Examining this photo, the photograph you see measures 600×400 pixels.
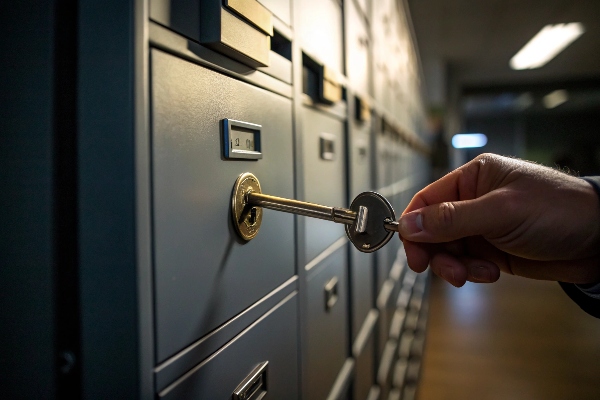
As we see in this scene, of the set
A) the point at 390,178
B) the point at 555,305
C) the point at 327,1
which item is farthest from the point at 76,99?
the point at 555,305

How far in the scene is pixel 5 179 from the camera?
44 cm

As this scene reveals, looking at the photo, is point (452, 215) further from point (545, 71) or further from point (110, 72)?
point (545, 71)

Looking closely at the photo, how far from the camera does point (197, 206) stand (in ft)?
1.53

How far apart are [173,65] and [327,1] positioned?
2.18ft

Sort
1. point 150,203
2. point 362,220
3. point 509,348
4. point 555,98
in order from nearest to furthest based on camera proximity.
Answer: point 150,203, point 362,220, point 509,348, point 555,98

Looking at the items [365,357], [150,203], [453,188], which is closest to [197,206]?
[150,203]

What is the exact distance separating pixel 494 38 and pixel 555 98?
4906mm

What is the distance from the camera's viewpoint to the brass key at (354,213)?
53cm

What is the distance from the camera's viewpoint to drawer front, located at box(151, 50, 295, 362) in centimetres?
41

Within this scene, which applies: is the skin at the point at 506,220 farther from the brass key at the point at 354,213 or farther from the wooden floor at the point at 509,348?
the wooden floor at the point at 509,348

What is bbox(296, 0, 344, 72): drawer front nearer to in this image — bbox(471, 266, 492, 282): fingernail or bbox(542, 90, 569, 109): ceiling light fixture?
bbox(471, 266, 492, 282): fingernail

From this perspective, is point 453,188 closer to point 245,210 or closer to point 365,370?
point 245,210

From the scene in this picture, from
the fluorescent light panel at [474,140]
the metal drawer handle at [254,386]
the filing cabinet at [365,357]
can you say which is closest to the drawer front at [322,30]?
the metal drawer handle at [254,386]

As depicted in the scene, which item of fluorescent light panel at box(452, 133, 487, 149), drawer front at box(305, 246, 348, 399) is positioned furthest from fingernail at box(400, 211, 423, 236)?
fluorescent light panel at box(452, 133, 487, 149)
